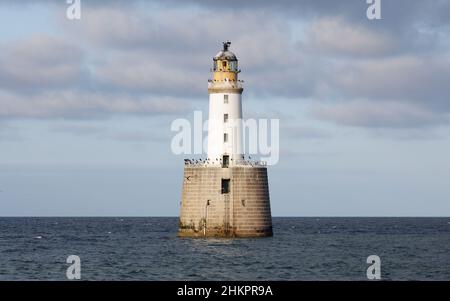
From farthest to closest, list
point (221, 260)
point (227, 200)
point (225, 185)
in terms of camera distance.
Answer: point (225, 185) < point (227, 200) < point (221, 260)

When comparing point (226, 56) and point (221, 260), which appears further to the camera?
point (226, 56)

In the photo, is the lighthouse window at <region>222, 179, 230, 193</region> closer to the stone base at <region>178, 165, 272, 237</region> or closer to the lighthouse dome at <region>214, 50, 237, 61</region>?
the stone base at <region>178, 165, 272, 237</region>

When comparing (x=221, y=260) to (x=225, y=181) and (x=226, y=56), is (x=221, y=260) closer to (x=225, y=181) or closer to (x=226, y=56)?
(x=225, y=181)

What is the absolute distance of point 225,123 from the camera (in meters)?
90.6

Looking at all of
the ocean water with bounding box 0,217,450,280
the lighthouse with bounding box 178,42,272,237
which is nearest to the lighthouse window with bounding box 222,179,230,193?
the lighthouse with bounding box 178,42,272,237

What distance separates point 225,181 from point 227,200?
5.56 feet

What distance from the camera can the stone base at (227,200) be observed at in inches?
3536

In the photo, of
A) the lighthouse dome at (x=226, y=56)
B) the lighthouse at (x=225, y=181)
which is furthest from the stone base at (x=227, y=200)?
the lighthouse dome at (x=226, y=56)

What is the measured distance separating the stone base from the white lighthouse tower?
1535 millimetres

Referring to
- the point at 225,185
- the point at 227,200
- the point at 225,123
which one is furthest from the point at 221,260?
the point at 225,123

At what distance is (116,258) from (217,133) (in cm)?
1627

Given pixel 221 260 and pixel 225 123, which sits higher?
pixel 225 123
